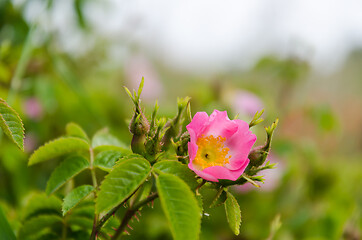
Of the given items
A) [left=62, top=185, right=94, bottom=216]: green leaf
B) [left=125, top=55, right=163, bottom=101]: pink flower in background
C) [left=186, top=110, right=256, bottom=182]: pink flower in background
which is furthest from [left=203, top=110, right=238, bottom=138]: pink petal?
[left=125, top=55, right=163, bottom=101]: pink flower in background

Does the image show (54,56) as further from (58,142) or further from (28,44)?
(58,142)

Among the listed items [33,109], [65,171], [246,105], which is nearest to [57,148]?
[65,171]

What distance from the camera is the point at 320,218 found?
3.17 ft

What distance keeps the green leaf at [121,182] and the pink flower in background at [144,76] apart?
1.13m

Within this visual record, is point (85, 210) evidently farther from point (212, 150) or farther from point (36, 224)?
point (212, 150)

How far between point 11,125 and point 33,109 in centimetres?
75

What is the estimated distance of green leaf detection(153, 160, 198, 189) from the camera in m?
0.35

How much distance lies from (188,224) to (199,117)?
0.11 metres

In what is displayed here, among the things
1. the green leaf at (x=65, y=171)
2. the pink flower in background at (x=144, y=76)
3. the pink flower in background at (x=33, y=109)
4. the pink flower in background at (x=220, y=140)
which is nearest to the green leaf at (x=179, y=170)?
the pink flower in background at (x=220, y=140)

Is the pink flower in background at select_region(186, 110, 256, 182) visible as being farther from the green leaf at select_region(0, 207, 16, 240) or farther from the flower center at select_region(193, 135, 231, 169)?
the green leaf at select_region(0, 207, 16, 240)

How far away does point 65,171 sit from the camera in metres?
0.42

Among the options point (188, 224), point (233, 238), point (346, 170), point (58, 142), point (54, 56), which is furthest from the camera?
point (346, 170)

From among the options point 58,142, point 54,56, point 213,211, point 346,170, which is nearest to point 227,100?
point 213,211

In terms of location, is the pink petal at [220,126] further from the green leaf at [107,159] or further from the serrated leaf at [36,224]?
the serrated leaf at [36,224]
